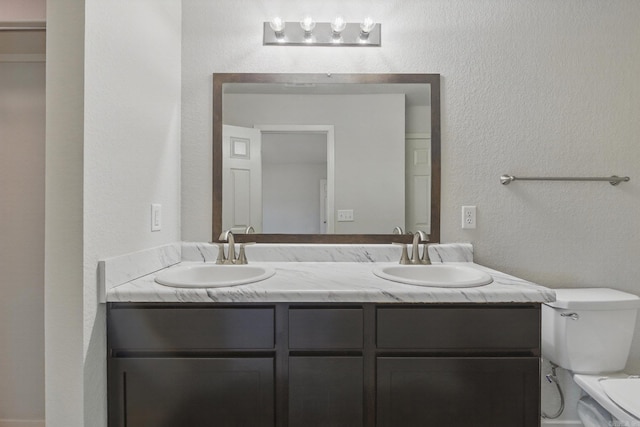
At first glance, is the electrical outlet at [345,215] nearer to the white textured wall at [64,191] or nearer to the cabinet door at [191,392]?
the cabinet door at [191,392]

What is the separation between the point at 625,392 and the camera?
46.9 inches

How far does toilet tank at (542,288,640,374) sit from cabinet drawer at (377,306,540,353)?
0.45 m

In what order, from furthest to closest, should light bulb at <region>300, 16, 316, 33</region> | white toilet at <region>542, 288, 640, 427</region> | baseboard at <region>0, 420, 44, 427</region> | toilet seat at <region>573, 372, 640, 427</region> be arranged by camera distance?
light bulb at <region>300, 16, 316, 33</region>, baseboard at <region>0, 420, 44, 427</region>, white toilet at <region>542, 288, 640, 427</region>, toilet seat at <region>573, 372, 640, 427</region>

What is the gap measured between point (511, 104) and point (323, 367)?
162cm

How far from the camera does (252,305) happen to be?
3.64ft

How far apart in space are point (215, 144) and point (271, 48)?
605 millimetres

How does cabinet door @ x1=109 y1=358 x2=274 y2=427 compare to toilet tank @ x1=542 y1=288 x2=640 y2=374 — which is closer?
cabinet door @ x1=109 y1=358 x2=274 y2=427

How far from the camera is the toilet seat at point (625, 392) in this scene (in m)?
1.11

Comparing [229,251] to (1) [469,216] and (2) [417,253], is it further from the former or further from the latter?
(1) [469,216]

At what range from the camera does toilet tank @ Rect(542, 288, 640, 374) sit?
1.38 meters

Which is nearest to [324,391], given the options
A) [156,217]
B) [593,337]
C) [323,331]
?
[323,331]

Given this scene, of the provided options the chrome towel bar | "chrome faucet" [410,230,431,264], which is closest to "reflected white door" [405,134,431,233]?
"chrome faucet" [410,230,431,264]

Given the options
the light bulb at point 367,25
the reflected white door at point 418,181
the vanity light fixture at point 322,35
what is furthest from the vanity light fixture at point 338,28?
the reflected white door at point 418,181

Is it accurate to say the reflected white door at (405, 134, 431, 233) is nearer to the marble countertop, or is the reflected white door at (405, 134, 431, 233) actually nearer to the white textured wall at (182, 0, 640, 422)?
the white textured wall at (182, 0, 640, 422)
